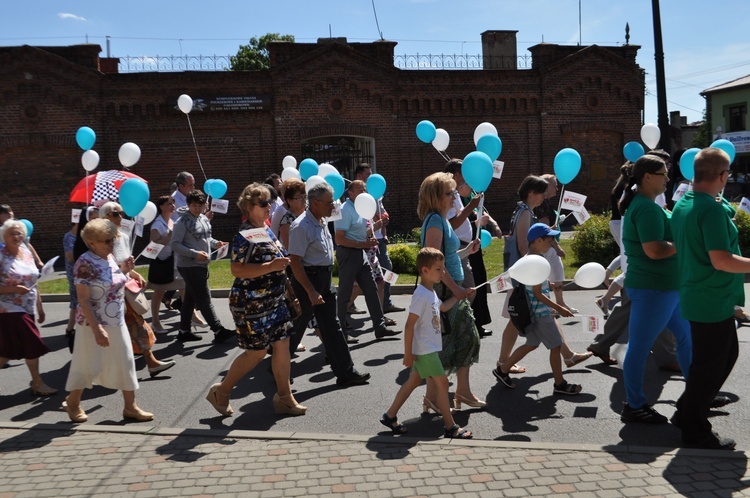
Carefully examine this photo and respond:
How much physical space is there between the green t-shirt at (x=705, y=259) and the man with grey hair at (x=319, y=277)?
2.86 metres

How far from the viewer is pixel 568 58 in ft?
80.1

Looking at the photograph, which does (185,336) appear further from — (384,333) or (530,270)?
(530,270)

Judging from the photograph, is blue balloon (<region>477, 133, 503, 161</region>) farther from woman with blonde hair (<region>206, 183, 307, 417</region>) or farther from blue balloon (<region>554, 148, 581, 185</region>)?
woman with blonde hair (<region>206, 183, 307, 417</region>)

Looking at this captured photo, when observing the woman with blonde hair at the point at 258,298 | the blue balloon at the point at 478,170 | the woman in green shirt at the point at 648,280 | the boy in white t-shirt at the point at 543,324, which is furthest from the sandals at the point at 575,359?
the woman with blonde hair at the point at 258,298

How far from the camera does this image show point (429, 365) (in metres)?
5.22

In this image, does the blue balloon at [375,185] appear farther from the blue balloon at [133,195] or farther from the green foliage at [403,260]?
the green foliage at [403,260]

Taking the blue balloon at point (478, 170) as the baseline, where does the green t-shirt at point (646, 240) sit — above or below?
below

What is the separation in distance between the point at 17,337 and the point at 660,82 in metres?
13.1

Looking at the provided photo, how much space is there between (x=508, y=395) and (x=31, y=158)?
63.0ft

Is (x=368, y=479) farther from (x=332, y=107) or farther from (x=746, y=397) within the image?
(x=332, y=107)

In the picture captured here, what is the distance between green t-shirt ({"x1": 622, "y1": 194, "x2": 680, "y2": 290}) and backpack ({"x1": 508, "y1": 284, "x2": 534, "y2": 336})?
1.02m

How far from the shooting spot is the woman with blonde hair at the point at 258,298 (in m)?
5.58

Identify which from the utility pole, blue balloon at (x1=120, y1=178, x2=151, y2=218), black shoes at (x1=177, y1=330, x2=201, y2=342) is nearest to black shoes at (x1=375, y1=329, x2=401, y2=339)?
black shoes at (x1=177, y1=330, x2=201, y2=342)

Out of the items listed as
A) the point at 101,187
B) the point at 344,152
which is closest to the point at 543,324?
the point at 101,187
